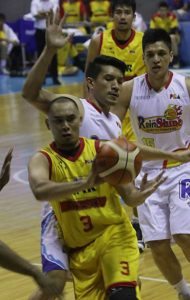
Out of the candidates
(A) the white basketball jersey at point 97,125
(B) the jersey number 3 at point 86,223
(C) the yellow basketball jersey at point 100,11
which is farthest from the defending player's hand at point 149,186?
(C) the yellow basketball jersey at point 100,11

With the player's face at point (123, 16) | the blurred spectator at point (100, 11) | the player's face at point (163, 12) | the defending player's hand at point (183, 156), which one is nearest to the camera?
the defending player's hand at point (183, 156)

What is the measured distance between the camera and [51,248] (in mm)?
4641

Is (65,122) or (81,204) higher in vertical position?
(65,122)

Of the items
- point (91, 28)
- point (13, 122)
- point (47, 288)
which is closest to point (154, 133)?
point (47, 288)

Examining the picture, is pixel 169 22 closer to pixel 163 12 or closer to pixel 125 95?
pixel 163 12

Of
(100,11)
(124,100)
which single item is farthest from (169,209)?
(100,11)

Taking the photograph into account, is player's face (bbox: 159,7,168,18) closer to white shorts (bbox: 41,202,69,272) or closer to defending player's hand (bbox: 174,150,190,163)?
defending player's hand (bbox: 174,150,190,163)

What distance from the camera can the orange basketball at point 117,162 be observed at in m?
4.14

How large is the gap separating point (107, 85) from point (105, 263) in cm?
118

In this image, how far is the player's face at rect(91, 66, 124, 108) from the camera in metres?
5.02

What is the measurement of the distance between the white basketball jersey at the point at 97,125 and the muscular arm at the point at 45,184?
67 centimetres

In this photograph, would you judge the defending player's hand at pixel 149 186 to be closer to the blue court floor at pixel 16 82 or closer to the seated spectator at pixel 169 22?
the blue court floor at pixel 16 82

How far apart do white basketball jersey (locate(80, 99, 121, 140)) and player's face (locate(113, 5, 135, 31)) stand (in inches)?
99.2

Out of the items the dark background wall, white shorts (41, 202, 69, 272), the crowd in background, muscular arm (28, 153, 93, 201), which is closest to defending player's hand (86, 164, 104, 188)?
muscular arm (28, 153, 93, 201)
